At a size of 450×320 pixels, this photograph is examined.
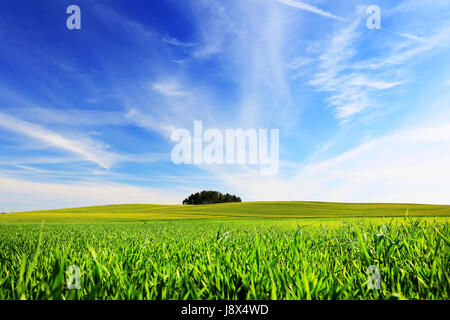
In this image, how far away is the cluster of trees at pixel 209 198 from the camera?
10031 centimetres

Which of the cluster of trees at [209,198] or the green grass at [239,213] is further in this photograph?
the cluster of trees at [209,198]

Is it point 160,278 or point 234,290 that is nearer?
point 234,290

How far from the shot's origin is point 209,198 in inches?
3981

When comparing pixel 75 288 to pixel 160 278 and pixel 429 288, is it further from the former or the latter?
pixel 429 288

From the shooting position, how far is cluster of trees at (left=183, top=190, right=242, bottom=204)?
100312mm

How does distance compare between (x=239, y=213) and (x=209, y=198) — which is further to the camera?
(x=209, y=198)

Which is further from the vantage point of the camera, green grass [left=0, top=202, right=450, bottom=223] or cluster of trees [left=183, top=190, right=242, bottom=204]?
cluster of trees [left=183, top=190, right=242, bottom=204]
